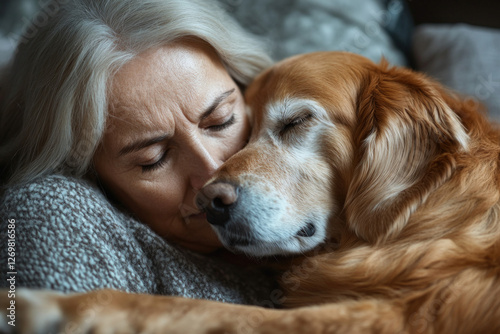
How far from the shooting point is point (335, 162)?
1560mm

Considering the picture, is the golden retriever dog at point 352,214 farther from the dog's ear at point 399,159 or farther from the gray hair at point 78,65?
the gray hair at point 78,65

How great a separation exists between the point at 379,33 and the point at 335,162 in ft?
5.51

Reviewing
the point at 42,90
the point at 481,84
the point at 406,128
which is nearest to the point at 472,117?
the point at 406,128

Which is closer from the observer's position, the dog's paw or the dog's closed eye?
the dog's paw

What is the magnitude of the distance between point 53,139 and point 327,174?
102 cm

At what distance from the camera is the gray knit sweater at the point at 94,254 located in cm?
130

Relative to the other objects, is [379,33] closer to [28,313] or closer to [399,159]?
[399,159]

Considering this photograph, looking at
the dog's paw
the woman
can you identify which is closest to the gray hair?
the woman

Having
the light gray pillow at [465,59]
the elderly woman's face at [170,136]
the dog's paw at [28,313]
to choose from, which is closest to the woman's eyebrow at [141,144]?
the elderly woman's face at [170,136]

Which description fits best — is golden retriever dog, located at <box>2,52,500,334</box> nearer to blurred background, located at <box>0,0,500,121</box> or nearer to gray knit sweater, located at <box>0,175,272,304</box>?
gray knit sweater, located at <box>0,175,272,304</box>

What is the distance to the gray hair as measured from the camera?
160 cm

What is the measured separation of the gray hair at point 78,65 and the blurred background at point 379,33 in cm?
86

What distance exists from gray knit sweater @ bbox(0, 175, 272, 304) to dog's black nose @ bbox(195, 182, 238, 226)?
248 millimetres

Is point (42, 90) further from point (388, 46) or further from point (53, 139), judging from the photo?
point (388, 46)
